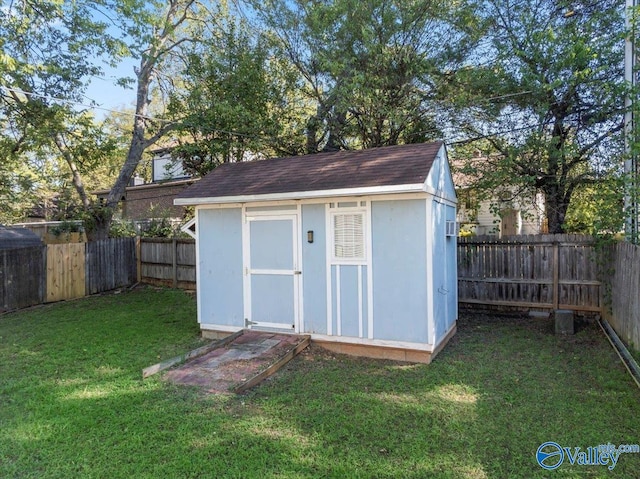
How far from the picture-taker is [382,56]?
979 cm

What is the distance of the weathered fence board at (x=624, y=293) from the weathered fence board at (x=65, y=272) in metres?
11.4

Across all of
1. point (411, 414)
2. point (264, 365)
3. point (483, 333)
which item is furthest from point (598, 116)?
point (264, 365)

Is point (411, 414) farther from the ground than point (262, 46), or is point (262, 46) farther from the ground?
point (262, 46)

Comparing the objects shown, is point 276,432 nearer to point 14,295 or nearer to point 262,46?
point 14,295

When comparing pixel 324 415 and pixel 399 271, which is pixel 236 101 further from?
pixel 324 415

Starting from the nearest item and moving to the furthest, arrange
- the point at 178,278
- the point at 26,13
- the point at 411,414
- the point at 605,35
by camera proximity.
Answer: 1. the point at 411,414
2. the point at 605,35
3. the point at 26,13
4. the point at 178,278

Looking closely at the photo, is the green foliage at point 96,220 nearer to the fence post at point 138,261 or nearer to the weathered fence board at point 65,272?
the fence post at point 138,261

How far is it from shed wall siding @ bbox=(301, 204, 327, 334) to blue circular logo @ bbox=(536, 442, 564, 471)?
3.08 m

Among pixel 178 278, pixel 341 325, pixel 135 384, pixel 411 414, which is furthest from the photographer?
pixel 178 278

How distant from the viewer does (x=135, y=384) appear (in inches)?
172

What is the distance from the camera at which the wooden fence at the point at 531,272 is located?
7.07 m

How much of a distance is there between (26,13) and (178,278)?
731cm

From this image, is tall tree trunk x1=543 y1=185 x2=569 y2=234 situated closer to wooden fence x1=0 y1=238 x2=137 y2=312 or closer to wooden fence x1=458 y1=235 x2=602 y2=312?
wooden fence x1=458 y1=235 x2=602 y2=312

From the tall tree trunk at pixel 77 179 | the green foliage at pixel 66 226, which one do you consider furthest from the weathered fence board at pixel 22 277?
the green foliage at pixel 66 226
